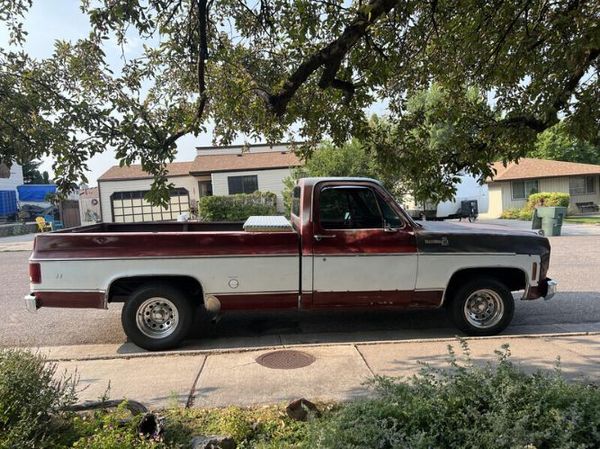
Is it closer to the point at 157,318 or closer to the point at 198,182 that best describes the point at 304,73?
the point at 157,318

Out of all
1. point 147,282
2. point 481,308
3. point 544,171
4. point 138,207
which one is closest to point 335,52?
point 147,282

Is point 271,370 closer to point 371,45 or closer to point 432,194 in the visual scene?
point 432,194

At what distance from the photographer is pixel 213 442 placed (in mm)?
3215

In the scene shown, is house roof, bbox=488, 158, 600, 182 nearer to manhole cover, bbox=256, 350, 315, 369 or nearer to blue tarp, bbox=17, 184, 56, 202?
manhole cover, bbox=256, 350, 315, 369

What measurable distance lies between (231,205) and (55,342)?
71.8 feet

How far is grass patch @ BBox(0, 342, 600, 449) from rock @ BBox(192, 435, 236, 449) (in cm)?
8

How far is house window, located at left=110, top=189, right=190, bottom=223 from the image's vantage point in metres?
34.7

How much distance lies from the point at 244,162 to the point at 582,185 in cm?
2389

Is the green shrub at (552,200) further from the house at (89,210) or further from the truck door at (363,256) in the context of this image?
the house at (89,210)

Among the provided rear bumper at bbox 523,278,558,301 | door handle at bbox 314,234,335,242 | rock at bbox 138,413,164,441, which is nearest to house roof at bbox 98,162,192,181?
door handle at bbox 314,234,335,242

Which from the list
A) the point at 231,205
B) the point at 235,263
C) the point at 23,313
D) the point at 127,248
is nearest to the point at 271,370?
the point at 235,263

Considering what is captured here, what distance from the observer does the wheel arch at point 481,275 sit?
21.0 feet

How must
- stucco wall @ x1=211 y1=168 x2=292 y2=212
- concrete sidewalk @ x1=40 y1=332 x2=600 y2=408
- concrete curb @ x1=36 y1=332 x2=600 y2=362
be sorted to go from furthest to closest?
stucco wall @ x1=211 y1=168 x2=292 y2=212 → concrete curb @ x1=36 y1=332 x2=600 y2=362 → concrete sidewalk @ x1=40 y1=332 x2=600 y2=408

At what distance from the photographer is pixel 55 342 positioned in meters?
6.64
